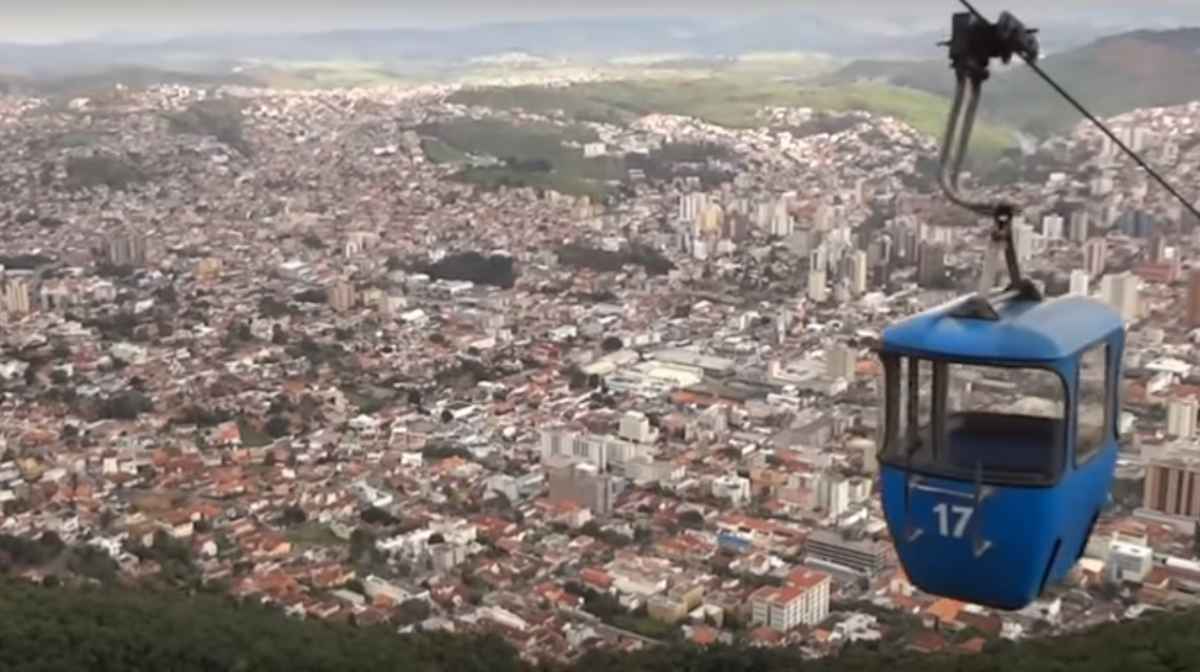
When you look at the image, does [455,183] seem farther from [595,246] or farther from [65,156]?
[65,156]

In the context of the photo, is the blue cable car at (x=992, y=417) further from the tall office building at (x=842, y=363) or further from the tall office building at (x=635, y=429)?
the tall office building at (x=842, y=363)

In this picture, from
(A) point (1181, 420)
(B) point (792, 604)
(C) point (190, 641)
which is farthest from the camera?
(A) point (1181, 420)

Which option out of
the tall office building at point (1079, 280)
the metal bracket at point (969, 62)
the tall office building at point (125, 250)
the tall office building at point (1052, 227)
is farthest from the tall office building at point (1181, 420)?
the tall office building at point (125, 250)

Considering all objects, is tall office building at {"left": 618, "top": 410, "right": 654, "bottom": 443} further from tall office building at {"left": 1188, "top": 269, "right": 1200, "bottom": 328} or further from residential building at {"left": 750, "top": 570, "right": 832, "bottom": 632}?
tall office building at {"left": 1188, "top": 269, "right": 1200, "bottom": 328}

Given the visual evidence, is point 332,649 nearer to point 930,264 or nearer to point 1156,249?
point 930,264

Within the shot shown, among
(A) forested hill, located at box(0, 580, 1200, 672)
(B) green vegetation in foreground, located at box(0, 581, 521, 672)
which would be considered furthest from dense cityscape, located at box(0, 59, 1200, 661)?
(B) green vegetation in foreground, located at box(0, 581, 521, 672)

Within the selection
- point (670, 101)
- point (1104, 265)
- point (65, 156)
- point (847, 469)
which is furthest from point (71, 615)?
point (670, 101)

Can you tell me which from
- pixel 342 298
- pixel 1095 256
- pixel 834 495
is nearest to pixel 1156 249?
pixel 1095 256

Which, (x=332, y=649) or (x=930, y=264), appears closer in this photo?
(x=332, y=649)

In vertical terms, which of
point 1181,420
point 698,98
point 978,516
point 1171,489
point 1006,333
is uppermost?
point 1006,333
